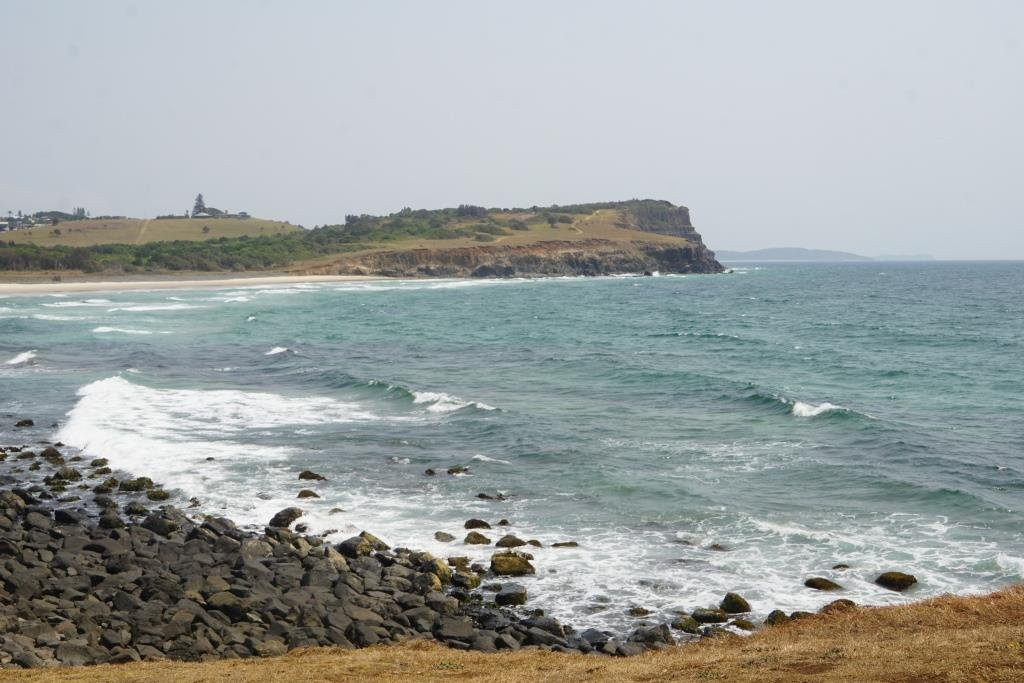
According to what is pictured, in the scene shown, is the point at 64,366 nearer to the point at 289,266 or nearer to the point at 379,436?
the point at 379,436

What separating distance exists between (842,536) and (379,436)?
1561 centimetres

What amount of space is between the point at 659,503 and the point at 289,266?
127218 mm

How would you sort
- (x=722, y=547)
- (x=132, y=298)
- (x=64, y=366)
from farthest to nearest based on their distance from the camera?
(x=132, y=298) → (x=64, y=366) → (x=722, y=547)

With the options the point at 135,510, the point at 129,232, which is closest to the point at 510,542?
the point at 135,510

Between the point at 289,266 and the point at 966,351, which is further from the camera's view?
the point at 289,266

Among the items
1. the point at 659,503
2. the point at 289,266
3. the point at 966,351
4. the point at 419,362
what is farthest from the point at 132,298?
the point at 659,503

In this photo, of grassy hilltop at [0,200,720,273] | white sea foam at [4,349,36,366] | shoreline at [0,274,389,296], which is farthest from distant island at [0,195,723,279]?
white sea foam at [4,349,36,366]

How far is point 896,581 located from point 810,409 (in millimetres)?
16384

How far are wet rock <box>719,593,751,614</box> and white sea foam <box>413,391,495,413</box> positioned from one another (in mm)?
18644

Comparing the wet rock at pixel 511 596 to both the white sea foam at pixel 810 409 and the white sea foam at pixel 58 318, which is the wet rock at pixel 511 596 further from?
the white sea foam at pixel 58 318

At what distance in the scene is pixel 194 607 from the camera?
51.0 ft

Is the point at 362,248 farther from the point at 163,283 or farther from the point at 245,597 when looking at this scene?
the point at 245,597

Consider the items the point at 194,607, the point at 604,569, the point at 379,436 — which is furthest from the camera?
the point at 379,436

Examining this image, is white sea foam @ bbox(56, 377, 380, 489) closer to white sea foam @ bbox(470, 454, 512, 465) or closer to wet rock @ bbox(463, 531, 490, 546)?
white sea foam @ bbox(470, 454, 512, 465)
